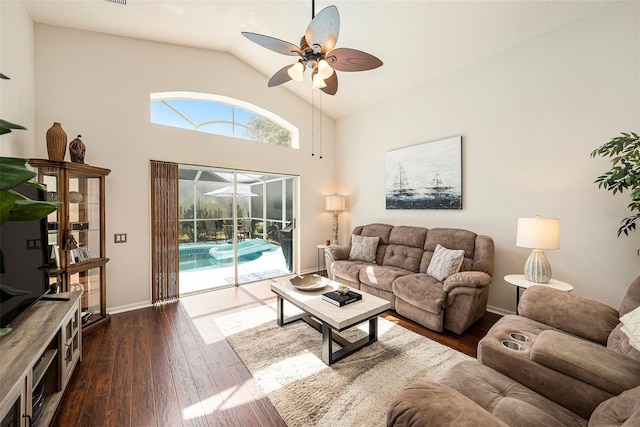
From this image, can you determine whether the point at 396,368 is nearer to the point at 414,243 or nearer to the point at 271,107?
the point at 414,243

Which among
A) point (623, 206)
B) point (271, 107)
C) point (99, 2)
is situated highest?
point (99, 2)

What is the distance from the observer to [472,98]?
3.42m

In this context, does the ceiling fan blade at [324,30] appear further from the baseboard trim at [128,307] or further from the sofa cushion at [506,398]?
the baseboard trim at [128,307]

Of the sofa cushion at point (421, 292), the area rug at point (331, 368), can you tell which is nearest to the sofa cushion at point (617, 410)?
the area rug at point (331, 368)

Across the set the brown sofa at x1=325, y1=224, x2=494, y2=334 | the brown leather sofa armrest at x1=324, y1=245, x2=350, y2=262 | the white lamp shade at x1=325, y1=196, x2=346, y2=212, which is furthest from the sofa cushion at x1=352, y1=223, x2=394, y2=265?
the white lamp shade at x1=325, y1=196, x2=346, y2=212

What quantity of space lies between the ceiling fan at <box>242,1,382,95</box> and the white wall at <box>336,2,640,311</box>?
2.03 meters

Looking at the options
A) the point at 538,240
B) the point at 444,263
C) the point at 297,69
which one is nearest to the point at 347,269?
the point at 444,263

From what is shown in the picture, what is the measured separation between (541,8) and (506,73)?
0.67 meters

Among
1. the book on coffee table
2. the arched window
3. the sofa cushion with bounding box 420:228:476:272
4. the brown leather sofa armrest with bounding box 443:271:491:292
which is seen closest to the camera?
the book on coffee table

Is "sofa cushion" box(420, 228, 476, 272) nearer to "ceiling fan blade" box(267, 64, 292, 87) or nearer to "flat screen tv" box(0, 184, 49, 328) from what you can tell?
"ceiling fan blade" box(267, 64, 292, 87)

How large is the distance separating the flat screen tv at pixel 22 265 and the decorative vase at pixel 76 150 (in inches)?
41.2

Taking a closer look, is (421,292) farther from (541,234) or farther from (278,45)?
(278,45)

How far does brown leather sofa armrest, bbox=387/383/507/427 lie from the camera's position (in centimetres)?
85

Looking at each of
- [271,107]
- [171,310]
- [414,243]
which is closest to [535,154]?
[414,243]
